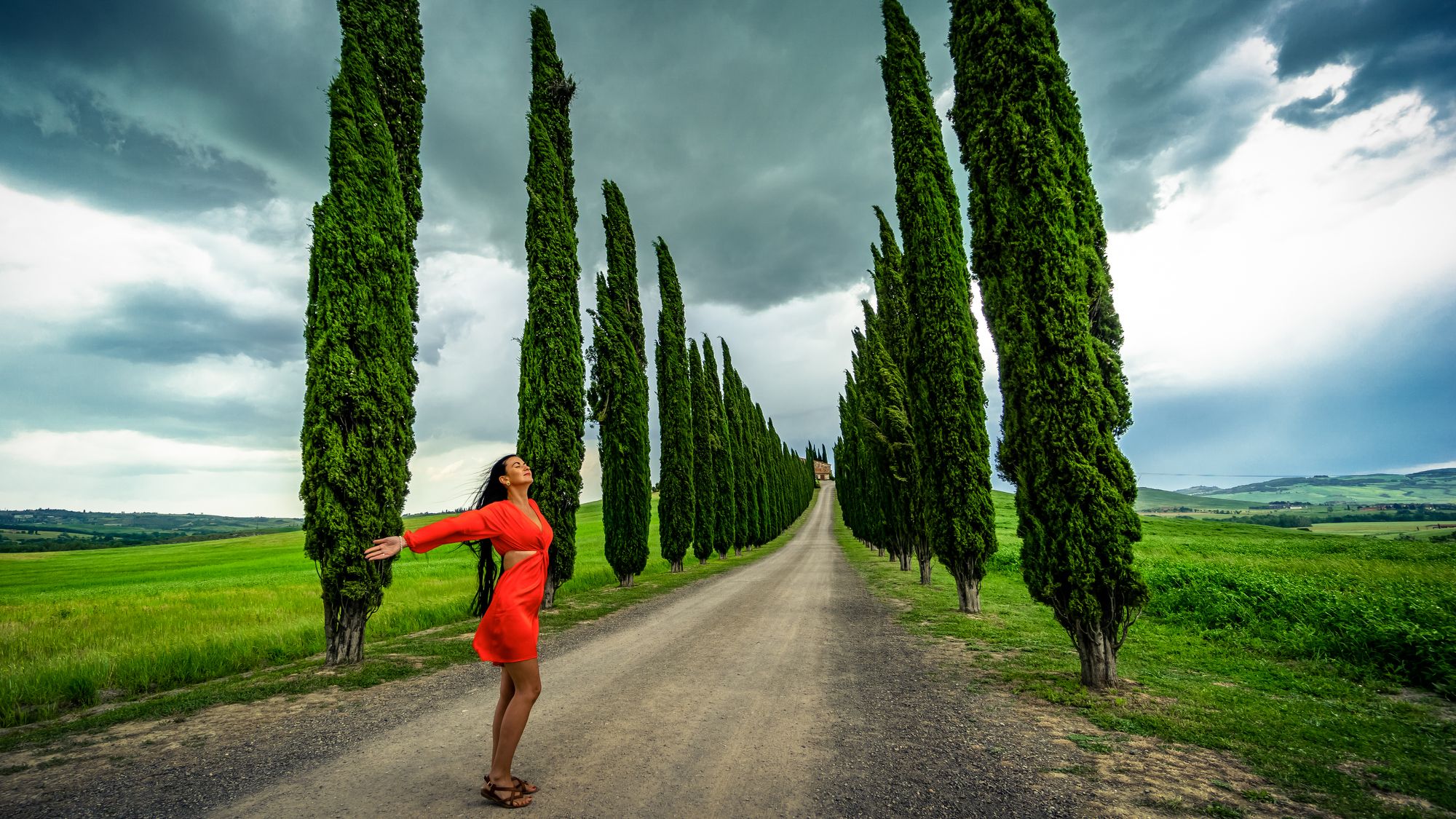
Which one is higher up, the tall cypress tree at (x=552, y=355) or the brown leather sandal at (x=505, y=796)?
the tall cypress tree at (x=552, y=355)

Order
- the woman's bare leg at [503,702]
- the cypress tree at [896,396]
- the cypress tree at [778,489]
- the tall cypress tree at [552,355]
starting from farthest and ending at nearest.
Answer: the cypress tree at [778,489] < the cypress tree at [896,396] < the tall cypress tree at [552,355] < the woman's bare leg at [503,702]

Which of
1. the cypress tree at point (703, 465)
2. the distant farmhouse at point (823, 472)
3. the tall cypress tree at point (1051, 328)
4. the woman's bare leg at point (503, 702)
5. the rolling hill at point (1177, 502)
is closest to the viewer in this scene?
the woman's bare leg at point (503, 702)

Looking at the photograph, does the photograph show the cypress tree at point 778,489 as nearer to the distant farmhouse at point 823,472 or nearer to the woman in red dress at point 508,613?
the woman in red dress at point 508,613

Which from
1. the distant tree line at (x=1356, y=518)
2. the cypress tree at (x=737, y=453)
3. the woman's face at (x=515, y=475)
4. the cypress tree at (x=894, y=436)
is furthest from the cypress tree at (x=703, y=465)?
the distant tree line at (x=1356, y=518)

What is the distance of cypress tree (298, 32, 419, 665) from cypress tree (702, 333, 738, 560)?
885 inches

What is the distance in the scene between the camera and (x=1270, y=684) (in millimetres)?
6117

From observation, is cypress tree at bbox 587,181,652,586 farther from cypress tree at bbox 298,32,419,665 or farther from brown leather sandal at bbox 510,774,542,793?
brown leather sandal at bbox 510,774,542,793

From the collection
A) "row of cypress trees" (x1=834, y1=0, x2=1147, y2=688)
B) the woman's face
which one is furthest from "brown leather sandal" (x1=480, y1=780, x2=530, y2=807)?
"row of cypress trees" (x1=834, y1=0, x2=1147, y2=688)

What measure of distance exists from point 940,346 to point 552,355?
32.4 feet

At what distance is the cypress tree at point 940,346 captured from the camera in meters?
11.7

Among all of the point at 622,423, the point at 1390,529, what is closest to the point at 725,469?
the point at 622,423

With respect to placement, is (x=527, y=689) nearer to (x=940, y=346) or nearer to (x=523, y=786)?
(x=523, y=786)

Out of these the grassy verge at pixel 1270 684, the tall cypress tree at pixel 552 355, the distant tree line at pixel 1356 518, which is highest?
the tall cypress tree at pixel 552 355

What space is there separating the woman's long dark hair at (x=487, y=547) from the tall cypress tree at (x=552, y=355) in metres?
9.84
